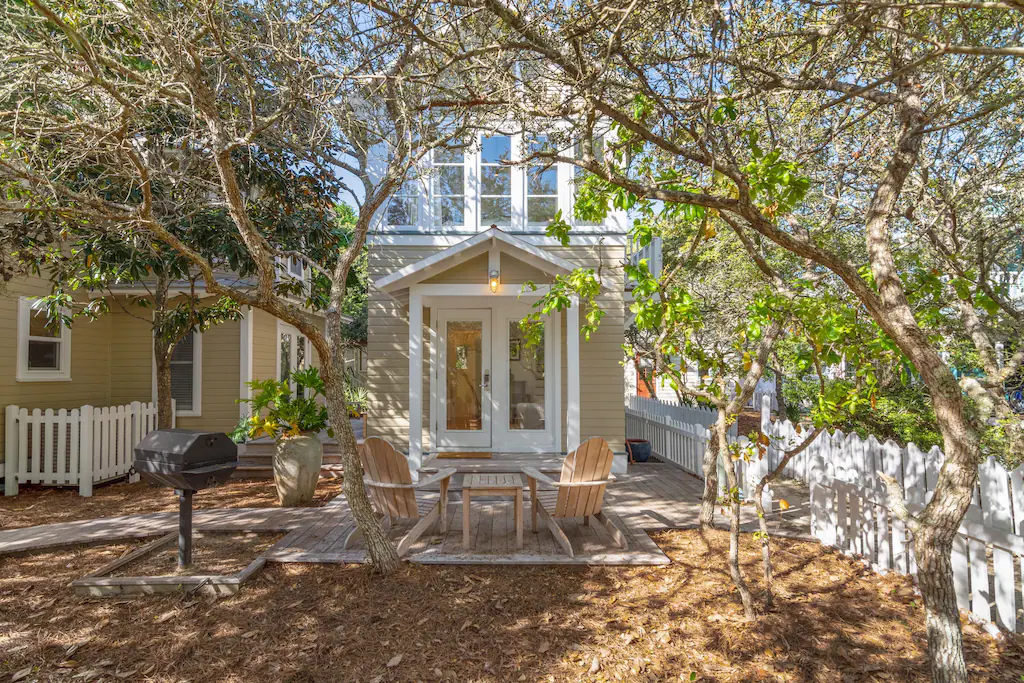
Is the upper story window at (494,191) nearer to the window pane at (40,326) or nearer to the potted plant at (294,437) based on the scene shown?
the potted plant at (294,437)

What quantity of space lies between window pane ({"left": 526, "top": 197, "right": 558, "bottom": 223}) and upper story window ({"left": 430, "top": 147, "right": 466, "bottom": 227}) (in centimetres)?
111

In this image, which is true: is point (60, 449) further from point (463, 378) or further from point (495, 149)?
point (495, 149)

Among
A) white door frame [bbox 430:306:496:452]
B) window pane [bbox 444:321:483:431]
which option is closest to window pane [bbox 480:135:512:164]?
white door frame [bbox 430:306:496:452]

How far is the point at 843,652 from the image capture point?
3359 millimetres

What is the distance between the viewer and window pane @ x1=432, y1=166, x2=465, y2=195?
369 inches

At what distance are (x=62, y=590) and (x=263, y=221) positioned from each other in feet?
15.8

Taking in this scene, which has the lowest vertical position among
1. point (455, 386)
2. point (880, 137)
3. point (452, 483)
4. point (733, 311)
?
point (452, 483)

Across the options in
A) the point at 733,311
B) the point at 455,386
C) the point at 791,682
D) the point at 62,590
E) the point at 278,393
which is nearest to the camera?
the point at 791,682

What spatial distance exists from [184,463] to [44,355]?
22.3ft

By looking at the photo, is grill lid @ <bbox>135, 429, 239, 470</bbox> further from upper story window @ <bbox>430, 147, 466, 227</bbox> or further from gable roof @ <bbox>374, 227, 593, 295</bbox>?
upper story window @ <bbox>430, 147, 466, 227</bbox>

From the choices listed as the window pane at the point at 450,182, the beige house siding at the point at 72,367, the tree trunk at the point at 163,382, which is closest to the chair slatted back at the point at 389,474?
the tree trunk at the point at 163,382

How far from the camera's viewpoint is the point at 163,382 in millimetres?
8258

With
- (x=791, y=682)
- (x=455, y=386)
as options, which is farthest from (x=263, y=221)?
(x=791, y=682)

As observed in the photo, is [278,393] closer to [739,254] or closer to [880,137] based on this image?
[880,137]
